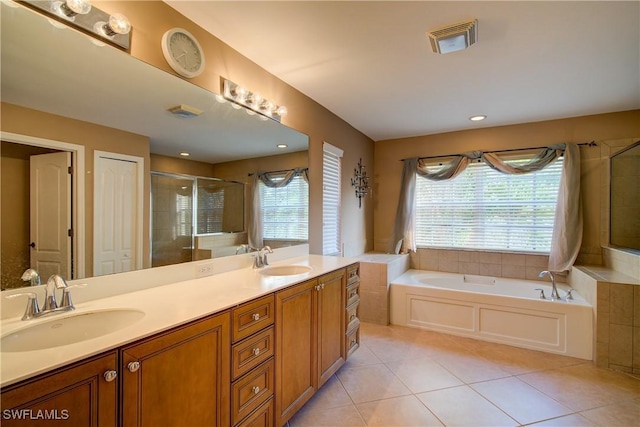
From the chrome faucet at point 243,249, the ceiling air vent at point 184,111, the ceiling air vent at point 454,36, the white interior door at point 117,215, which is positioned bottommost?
the chrome faucet at point 243,249

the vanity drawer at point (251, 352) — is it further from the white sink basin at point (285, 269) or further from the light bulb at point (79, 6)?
the light bulb at point (79, 6)

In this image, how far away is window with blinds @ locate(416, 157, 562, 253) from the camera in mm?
3535

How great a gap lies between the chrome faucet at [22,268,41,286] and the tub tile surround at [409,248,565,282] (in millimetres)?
3973

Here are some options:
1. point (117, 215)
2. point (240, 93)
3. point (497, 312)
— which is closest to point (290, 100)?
point (240, 93)

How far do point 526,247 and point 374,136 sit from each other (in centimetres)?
247

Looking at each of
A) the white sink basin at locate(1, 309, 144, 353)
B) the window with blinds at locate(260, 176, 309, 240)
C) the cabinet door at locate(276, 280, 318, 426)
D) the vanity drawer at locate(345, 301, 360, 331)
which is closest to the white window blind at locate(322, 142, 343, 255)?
the window with blinds at locate(260, 176, 309, 240)

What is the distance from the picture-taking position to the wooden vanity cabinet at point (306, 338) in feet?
5.39

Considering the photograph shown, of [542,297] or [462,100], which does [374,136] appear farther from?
[542,297]

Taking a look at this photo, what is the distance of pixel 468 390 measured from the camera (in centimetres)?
217

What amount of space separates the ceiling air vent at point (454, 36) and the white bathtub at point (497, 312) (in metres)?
2.40

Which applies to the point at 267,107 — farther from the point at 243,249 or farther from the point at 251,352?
the point at 251,352

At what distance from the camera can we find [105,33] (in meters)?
1.33

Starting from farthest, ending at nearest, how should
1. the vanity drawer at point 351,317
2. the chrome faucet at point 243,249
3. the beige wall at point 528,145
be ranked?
the beige wall at point 528,145
the vanity drawer at point 351,317
the chrome faucet at point 243,249

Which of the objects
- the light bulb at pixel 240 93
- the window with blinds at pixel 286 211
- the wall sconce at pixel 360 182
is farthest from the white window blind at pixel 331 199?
the light bulb at pixel 240 93
